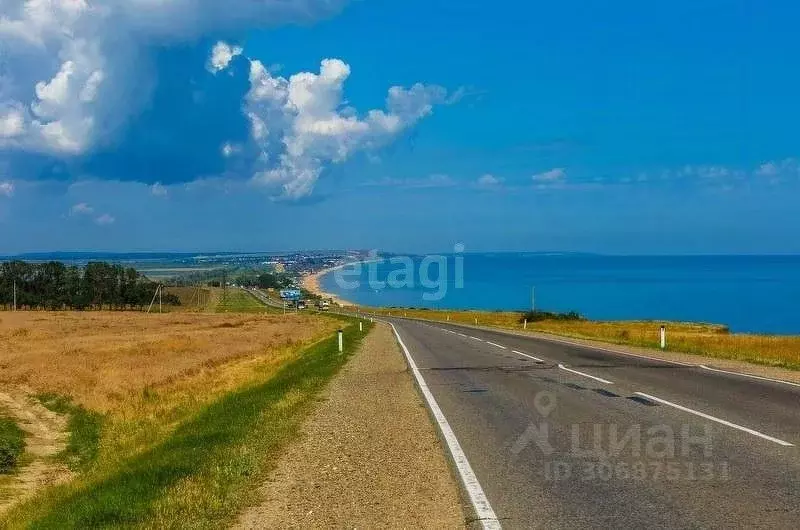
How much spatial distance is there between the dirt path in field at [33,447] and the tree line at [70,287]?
396 ft

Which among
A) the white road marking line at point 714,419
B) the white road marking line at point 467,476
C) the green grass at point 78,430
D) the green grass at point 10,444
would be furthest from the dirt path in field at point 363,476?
the green grass at point 10,444

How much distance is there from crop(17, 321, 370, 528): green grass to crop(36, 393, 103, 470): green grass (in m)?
3.34

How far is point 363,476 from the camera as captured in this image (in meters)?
8.41

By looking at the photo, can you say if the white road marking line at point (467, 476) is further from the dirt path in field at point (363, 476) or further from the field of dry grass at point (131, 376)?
the field of dry grass at point (131, 376)

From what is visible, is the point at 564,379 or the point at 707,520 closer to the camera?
the point at 707,520

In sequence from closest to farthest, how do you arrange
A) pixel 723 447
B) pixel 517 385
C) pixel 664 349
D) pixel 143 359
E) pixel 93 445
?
pixel 723 447, pixel 517 385, pixel 93 445, pixel 664 349, pixel 143 359

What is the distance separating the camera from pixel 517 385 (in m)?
16.8

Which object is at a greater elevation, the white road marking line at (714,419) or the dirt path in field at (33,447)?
the white road marking line at (714,419)

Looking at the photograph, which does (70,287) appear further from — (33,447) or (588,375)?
(588,375)

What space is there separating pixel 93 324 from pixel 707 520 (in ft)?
260

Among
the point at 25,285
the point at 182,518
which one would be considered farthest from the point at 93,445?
Result: the point at 25,285

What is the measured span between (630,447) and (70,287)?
147 m

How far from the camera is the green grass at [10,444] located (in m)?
16.2

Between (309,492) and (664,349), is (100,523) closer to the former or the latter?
(309,492)
